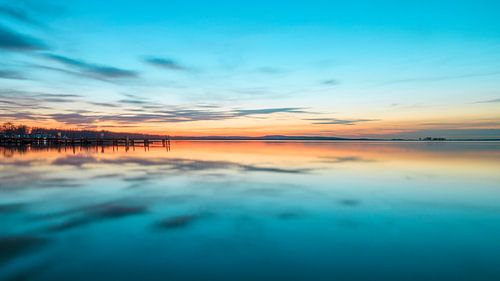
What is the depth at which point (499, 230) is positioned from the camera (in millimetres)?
8344

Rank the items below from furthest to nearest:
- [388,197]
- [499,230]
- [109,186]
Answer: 1. [109,186]
2. [388,197]
3. [499,230]

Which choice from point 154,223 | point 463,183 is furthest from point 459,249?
point 463,183

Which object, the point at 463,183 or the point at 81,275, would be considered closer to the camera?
the point at 81,275

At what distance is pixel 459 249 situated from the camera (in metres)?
6.93

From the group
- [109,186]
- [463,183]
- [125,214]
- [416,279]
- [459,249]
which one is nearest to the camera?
[416,279]

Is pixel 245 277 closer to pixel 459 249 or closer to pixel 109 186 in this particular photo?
pixel 459 249

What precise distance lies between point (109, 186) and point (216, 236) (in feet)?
30.0

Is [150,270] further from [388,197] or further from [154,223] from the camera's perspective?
[388,197]

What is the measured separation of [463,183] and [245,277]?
15093 mm

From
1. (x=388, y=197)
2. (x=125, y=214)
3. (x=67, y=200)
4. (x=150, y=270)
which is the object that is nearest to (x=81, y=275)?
(x=150, y=270)

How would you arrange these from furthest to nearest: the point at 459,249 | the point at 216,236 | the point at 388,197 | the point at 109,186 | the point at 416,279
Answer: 1. the point at 109,186
2. the point at 388,197
3. the point at 216,236
4. the point at 459,249
5. the point at 416,279

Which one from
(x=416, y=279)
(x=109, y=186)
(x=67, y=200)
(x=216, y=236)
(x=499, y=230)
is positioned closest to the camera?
(x=416, y=279)

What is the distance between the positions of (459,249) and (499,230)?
246 centimetres

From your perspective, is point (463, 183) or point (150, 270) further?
point (463, 183)
